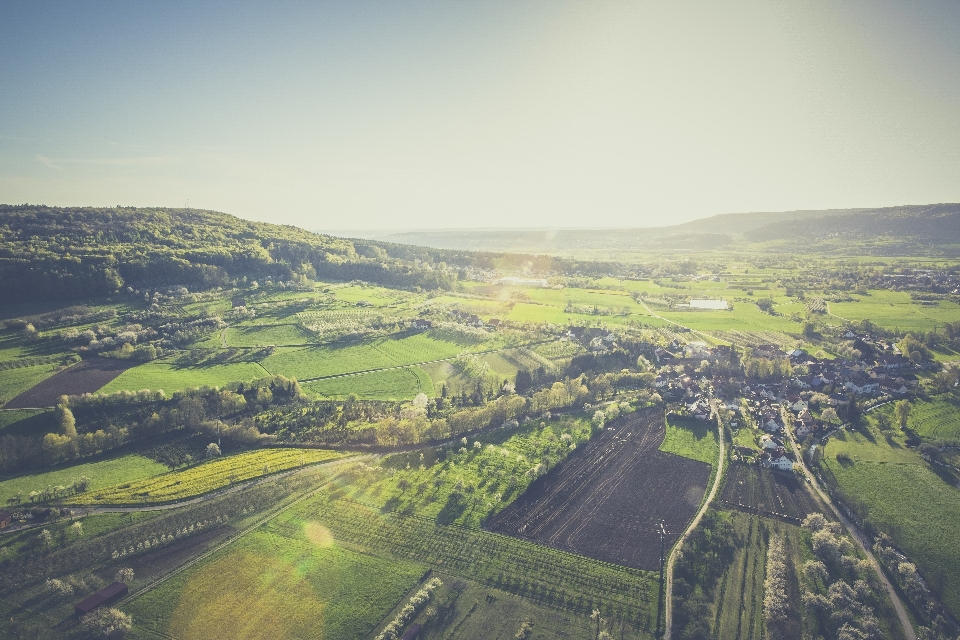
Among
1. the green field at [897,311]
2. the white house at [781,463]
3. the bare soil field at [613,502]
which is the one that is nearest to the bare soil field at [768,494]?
the white house at [781,463]

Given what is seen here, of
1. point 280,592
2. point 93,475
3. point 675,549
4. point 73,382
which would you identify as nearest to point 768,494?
point 675,549

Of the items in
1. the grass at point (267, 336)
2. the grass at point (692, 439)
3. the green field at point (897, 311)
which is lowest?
the grass at point (692, 439)

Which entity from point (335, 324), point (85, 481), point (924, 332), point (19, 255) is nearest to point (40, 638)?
point (85, 481)

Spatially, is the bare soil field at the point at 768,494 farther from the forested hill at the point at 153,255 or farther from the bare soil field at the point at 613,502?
the forested hill at the point at 153,255

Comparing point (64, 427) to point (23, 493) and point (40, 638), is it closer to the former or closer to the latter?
point (23, 493)

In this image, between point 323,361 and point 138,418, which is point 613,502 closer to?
point 323,361

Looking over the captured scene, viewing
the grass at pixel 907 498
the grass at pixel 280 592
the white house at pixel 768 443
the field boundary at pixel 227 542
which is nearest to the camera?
the grass at pixel 280 592
